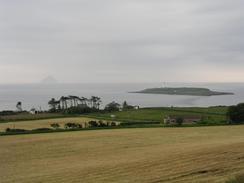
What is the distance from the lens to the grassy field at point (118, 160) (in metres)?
17.6

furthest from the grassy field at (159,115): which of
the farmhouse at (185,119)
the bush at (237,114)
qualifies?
the bush at (237,114)

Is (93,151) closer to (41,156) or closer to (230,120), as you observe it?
(41,156)

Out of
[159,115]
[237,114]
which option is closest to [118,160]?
[237,114]

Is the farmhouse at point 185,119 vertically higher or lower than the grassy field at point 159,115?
lower

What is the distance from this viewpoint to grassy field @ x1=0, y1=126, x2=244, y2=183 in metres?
17.6

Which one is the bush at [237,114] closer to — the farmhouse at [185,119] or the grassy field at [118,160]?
the farmhouse at [185,119]

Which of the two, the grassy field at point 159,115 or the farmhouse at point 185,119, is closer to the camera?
the farmhouse at point 185,119

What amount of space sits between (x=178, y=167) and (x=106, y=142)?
24.0 meters

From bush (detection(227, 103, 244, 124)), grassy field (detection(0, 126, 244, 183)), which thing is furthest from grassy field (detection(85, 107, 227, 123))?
grassy field (detection(0, 126, 244, 183))

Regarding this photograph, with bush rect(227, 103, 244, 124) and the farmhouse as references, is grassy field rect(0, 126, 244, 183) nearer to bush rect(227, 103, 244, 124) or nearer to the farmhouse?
bush rect(227, 103, 244, 124)

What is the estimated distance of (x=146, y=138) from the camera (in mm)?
46562

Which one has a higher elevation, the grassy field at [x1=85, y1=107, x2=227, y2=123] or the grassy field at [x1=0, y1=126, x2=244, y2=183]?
the grassy field at [x1=85, y1=107, x2=227, y2=123]

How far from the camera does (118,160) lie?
89.4 ft

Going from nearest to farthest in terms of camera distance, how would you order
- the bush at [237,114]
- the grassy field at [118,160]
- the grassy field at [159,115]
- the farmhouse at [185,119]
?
the grassy field at [118,160] → the bush at [237,114] → the farmhouse at [185,119] → the grassy field at [159,115]
